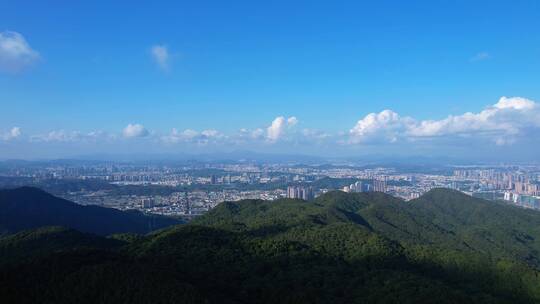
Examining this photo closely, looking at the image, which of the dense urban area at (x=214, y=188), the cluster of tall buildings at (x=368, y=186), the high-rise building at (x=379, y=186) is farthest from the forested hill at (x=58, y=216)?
the high-rise building at (x=379, y=186)

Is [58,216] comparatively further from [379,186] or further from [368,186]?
[379,186]

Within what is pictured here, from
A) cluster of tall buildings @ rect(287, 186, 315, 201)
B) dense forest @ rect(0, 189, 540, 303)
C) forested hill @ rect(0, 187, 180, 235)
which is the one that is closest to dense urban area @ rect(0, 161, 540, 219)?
cluster of tall buildings @ rect(287, 186, 315, 201)

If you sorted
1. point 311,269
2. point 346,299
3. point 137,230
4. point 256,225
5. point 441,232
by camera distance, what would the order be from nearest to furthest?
1. point 346,299
2. point 311,269
3. point 256,225
4. point 441,232
5. point 137,230

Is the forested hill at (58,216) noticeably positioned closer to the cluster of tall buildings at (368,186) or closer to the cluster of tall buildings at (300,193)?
the cluster of tall buildings at (300,193)

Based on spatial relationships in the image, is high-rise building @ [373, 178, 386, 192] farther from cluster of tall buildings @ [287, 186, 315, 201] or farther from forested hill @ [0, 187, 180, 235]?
forested hill @ [0, 187, 180, 235]

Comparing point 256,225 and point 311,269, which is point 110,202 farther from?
point 311,269

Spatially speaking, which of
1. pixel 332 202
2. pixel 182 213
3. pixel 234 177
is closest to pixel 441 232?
pixel 332 202
